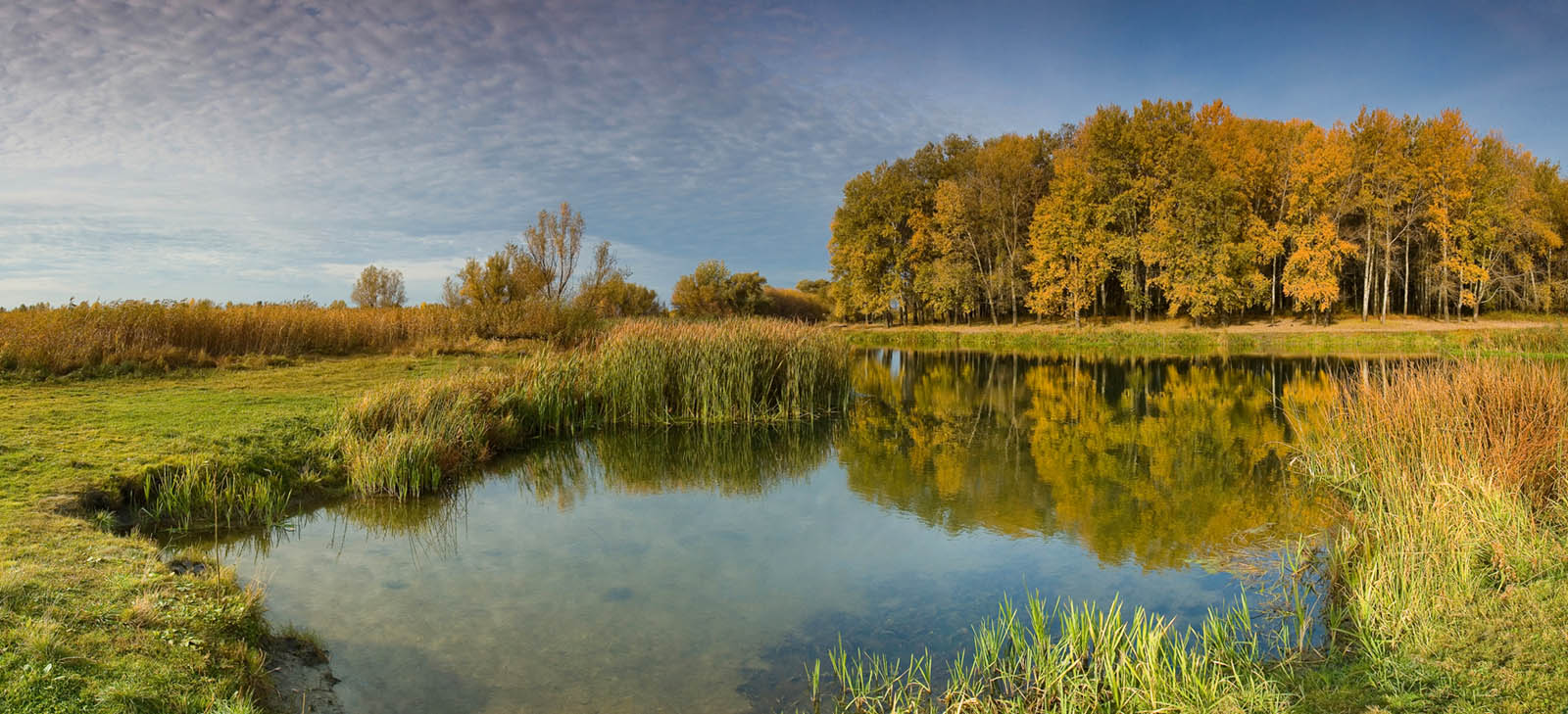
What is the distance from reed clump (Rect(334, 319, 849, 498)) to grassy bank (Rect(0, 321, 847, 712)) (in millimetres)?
34

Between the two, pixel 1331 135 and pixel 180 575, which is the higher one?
pixel 1331 135

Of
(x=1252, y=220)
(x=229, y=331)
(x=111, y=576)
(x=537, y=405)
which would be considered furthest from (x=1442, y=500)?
(x=1252, y=220)

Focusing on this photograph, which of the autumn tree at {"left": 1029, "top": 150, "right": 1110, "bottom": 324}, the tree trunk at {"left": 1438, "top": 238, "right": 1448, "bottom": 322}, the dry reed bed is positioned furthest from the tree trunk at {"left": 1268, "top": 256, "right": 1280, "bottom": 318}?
the dry reed bed

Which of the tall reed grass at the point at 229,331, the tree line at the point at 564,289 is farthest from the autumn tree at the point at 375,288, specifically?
the tall reed grass at the point at 229,331

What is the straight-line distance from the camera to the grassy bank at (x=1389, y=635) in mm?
3672

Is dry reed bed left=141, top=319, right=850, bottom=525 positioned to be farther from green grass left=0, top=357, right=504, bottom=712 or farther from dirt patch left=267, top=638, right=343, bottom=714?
dirt patch left=267, top=638, right=343, bottom=714

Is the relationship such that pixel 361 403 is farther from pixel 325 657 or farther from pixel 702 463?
pixel 325 657

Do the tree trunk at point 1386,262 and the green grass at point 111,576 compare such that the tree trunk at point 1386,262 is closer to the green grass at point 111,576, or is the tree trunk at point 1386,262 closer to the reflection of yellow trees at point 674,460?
the reflection of yellow trees at point 674,460

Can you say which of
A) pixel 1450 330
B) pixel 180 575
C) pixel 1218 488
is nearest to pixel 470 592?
pixel 180 575

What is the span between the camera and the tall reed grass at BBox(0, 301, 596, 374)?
1321 cm

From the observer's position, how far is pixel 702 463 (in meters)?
11.1

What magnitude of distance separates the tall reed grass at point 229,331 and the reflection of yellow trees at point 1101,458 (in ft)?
35.0

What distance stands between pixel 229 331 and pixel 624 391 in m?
9.76

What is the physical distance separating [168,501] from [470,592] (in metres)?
3.24
